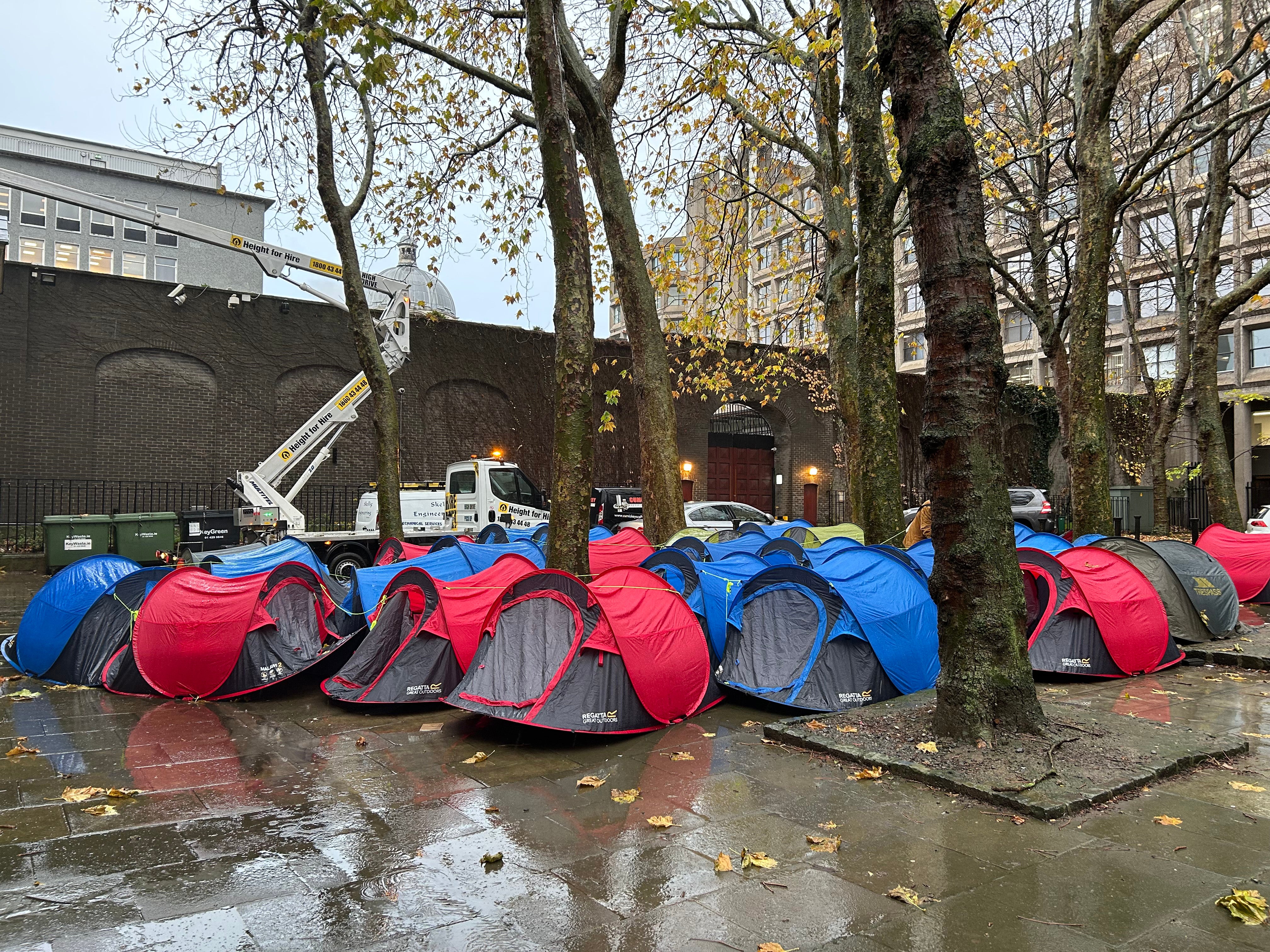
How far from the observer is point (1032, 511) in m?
24.4

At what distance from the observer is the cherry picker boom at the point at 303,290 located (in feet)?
48.2

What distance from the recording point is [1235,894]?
3.37 metres

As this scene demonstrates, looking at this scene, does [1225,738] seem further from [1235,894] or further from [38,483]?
[38,483]

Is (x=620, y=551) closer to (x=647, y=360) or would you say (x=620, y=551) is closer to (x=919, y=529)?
(x=647, y=360)

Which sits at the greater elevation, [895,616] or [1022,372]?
[1022,372]

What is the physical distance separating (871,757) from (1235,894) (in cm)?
203

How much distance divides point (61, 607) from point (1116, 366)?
4111cm

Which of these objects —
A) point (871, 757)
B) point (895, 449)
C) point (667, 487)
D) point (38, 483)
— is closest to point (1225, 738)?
point (871, 757)

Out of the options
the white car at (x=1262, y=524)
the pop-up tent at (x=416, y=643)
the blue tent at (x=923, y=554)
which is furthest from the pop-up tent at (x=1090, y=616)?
the white car at (x=1262, y=524)

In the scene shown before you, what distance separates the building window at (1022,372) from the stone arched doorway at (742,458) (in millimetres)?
14784

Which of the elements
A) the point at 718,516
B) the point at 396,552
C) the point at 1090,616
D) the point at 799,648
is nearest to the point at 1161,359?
the point at 718,516

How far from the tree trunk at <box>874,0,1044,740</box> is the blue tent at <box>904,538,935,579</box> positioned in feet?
11.1

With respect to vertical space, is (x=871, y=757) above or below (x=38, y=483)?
below

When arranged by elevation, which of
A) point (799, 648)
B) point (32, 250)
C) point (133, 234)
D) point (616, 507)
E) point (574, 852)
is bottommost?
point (574, 852)
